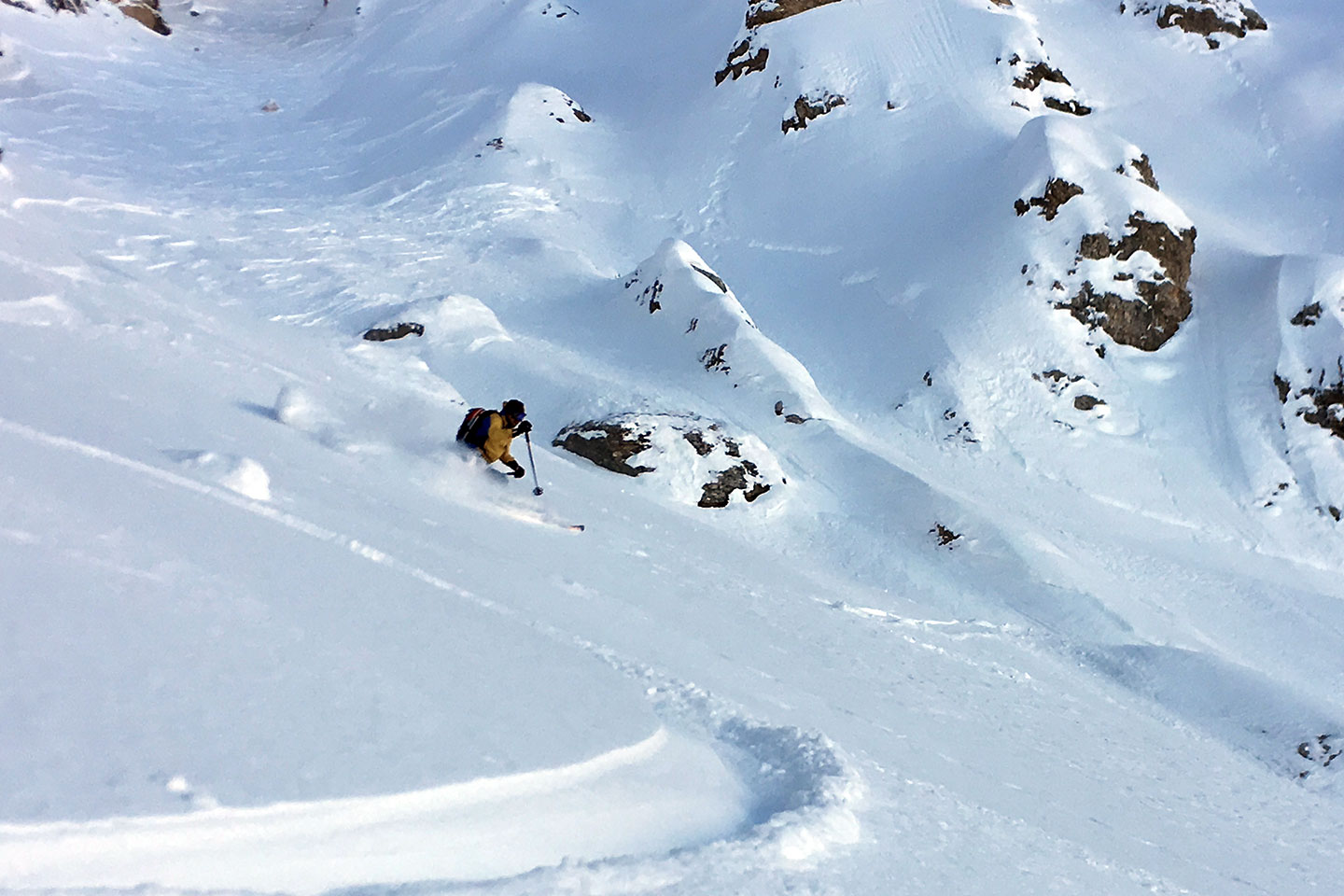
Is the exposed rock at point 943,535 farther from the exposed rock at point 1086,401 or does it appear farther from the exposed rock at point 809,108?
the exposed rock at point 809,108

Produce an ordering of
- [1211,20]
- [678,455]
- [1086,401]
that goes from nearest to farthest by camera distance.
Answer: [678,455] < [1086,401] < [1211,20]

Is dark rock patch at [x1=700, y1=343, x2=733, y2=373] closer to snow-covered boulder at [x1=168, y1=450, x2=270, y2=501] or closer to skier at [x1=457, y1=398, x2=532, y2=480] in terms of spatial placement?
skier at [x1=457, y1=398, x2=532, y2=480]

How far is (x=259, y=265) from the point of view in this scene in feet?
56.8

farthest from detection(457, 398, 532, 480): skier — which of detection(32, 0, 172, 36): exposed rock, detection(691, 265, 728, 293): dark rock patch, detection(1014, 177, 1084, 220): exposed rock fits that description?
detection(32, 0, 172, 36): exposed rock

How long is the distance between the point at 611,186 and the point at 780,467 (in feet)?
46.3

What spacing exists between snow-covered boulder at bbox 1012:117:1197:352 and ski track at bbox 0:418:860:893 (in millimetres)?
17140

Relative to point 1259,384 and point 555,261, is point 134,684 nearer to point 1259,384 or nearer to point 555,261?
point 555,261

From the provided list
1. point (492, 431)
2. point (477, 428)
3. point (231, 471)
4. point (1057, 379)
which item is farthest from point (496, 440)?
point (1057, 379)

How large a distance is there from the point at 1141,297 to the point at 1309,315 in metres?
3.21

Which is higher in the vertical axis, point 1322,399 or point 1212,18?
point 1212,18

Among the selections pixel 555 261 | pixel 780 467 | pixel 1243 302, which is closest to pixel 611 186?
pixel 555 261

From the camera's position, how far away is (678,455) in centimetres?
1305

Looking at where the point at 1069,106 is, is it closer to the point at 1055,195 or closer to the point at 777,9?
the point at 1055,195

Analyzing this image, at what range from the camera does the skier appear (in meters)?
9.55
